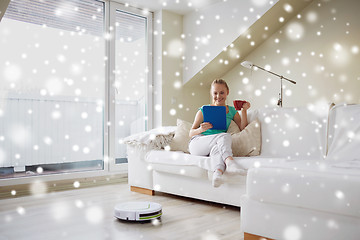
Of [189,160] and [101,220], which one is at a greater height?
[189,160]

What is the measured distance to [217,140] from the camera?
2340 millimetres

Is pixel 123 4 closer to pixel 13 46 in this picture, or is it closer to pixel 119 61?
pixel 119 61

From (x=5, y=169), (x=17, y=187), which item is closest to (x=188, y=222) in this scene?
(x=17, y=187)

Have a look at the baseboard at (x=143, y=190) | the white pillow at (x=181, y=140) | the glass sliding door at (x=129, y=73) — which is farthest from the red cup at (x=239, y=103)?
the glass sliding door at (x=129, y=73)

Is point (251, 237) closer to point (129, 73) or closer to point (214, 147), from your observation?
point (214, 147)

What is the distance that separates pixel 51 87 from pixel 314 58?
8.96 feet

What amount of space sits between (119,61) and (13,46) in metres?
1.12

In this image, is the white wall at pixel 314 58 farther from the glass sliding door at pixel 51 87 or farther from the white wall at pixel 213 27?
the glass sliding door at pixel 51 87

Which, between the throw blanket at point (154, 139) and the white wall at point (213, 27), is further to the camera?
the white wall at point (213, 27)

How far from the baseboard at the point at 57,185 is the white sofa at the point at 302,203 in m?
2.07

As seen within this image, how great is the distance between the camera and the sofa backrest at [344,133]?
77.3 inches


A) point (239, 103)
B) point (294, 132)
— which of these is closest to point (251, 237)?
point (294, 132)

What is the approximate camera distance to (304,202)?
1.47m

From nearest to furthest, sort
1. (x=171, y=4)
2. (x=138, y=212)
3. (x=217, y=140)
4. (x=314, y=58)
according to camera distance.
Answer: (x=138, y=212) < (x=217, y=140) < (x=314, y=58) < (x=171, y=4)
